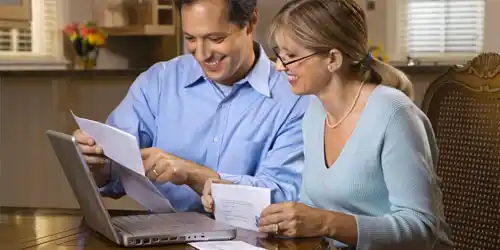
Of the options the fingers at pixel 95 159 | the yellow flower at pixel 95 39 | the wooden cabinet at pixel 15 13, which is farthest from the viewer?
the yellow flower at pixel 95 39

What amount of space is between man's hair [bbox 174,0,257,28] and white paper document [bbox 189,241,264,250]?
0.70m

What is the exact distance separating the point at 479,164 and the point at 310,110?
0.40 meters

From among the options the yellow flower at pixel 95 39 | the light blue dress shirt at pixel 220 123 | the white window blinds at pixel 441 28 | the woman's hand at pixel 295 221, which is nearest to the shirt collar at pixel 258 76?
the light blue dress shirt at pixel 220 123

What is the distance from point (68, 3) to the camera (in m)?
4.47

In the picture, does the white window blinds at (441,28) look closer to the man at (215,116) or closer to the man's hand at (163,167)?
the man at (215,116)

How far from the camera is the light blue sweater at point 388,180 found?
4.83ft

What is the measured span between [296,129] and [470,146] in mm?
409

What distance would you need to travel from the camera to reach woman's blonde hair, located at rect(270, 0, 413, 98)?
155 centimetres

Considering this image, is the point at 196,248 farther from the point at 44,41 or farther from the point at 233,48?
the point at 44,41

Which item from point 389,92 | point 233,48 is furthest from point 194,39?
point 389,92

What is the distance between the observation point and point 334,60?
62.1 inches

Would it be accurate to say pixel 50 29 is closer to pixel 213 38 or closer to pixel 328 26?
pixel 213 38

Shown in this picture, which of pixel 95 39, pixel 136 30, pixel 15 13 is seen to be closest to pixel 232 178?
pixel 15 13

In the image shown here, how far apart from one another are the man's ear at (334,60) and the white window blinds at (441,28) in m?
3.35
